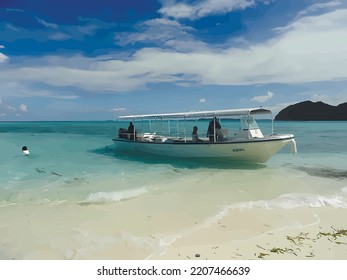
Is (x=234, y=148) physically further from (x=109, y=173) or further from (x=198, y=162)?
(x=109, y=173)

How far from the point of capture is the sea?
21.9ft

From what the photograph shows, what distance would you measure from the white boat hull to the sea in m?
0.51

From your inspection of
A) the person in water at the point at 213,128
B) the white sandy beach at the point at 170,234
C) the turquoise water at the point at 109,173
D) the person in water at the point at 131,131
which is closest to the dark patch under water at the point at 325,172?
the turquoise water at the point at 109,173

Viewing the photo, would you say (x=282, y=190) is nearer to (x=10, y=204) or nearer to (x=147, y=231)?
(x=147, y=231)

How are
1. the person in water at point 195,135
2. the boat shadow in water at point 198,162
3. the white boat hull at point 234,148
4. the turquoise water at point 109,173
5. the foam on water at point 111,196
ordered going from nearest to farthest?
the foam on water at point 111,196 < the turquoise water at point 109,173 < the white boat hull at point 234,148 < the boat shadow in water at point 198,162 < the person in water at point 195,135

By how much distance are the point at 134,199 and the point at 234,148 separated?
7185 mm

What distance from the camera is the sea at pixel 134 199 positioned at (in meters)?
6.69

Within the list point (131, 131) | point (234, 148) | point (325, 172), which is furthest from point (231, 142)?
point (131, 131)

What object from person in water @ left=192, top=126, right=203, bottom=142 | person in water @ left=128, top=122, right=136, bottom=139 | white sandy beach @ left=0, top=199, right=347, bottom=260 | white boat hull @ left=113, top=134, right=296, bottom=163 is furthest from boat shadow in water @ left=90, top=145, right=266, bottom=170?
white sandy beach @ left=0, top=199, right=347, bottom=260

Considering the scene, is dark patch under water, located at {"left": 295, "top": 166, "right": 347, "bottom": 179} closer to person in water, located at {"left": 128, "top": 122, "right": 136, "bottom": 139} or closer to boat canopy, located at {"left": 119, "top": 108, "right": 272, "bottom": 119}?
boat canopy, located at {"left": 119, "top": 108, "right": 272, "bottom": 119}

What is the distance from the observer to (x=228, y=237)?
6.71 meters

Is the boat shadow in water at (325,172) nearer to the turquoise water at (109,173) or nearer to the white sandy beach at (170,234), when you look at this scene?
the turquoise water at (109,173)

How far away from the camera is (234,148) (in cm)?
1567

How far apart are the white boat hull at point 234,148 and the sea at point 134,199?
514mm
